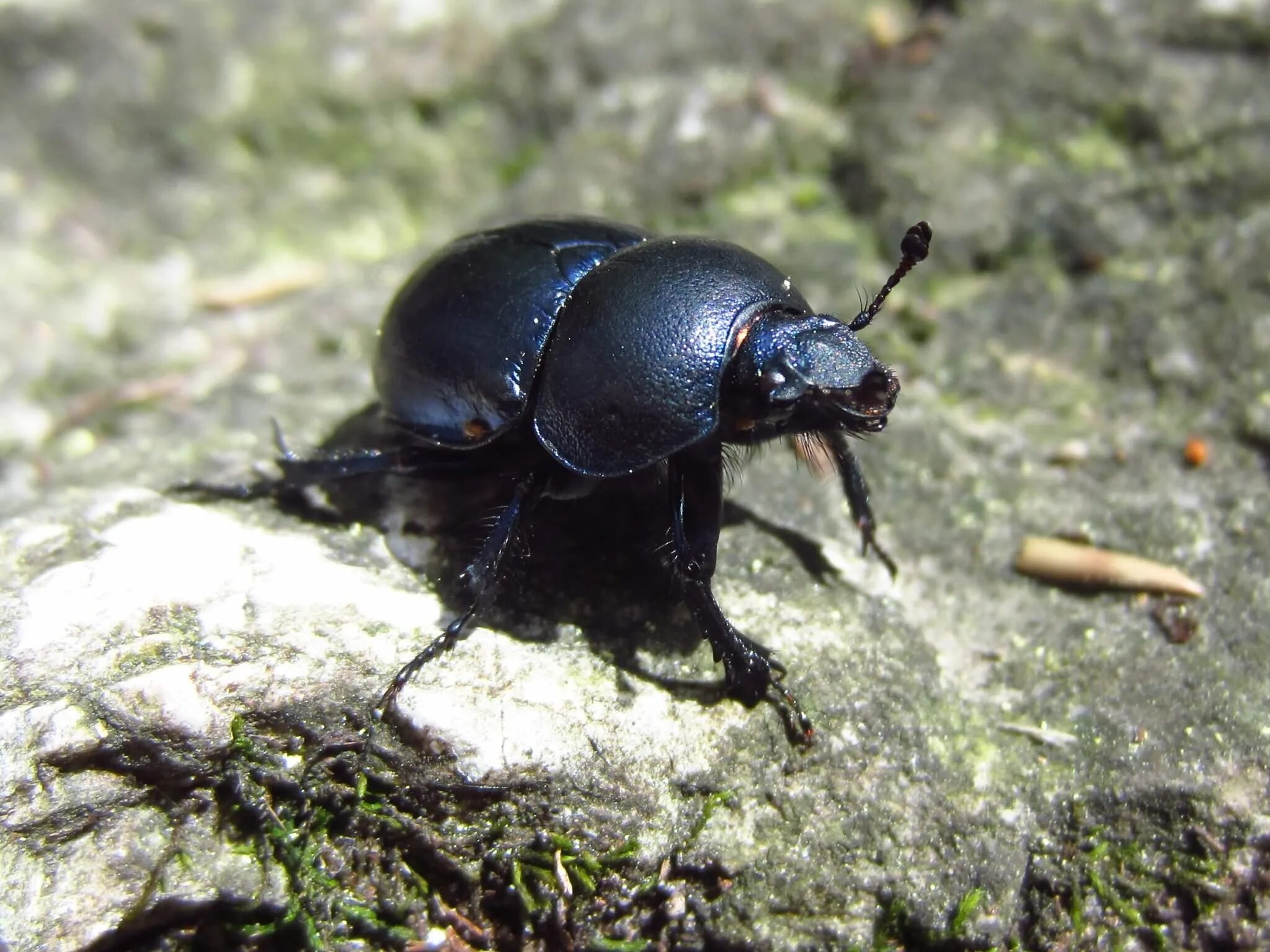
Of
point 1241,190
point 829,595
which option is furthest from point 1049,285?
point 829,595

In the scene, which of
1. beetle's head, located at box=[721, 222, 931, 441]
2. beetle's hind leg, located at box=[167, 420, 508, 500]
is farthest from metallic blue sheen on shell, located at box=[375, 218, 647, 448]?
beetle's head, located at box=[721, 222, 931, 441]

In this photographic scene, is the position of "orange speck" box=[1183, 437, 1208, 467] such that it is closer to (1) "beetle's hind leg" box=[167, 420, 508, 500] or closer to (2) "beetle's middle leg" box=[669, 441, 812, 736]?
(2) "beetle's middle leg" box=[669, 441, 812, 736]

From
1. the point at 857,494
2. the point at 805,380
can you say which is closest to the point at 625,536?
the point at 857,494

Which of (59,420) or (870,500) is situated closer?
(870,500)

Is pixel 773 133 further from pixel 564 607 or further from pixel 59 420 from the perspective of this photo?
pixel 59 420

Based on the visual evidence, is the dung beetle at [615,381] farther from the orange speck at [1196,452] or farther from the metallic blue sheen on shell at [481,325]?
the orange speck at [1196,452]

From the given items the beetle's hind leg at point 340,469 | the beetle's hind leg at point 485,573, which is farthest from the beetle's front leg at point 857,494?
the beetle's hind leg at point 340,469

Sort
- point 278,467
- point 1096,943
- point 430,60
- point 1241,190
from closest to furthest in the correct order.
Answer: point 1096,943
point 278,467
point 1241,190
point 430,60

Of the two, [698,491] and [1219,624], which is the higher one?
[698,491]
